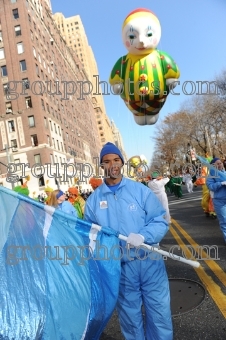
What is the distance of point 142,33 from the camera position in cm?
597

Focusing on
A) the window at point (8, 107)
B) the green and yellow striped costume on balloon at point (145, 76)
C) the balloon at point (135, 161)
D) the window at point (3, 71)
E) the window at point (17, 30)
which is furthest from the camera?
the window at point (3, 71)

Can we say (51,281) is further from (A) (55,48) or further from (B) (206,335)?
(A) (55,48)

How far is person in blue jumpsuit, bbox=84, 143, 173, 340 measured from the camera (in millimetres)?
2680

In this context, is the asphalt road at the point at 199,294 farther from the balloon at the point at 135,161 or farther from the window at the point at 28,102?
the window at the point at 28,102

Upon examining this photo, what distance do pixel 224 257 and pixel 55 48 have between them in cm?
6013

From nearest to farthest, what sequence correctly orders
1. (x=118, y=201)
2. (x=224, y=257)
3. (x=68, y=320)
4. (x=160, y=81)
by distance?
(x=68, y=320) < (x=118, y=201) < (x=224, y=257) < (x=160, y=81)

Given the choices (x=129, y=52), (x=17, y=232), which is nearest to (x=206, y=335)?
(x=17, y=232)

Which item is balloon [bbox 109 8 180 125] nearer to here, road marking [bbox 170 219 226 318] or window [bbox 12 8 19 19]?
road marking [bbox 170 219 226 318]

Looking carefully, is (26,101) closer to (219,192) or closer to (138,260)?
(219,192)

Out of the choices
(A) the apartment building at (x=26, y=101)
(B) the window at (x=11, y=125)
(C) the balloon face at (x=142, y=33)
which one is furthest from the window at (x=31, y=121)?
(C) the balloon face at (x=142, y=33)

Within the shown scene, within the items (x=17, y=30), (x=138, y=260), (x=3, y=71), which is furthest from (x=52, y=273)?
(x=17, y=30)

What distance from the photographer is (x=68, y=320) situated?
253 cm

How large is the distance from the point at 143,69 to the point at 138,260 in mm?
4614

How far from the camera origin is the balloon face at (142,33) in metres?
5.92
